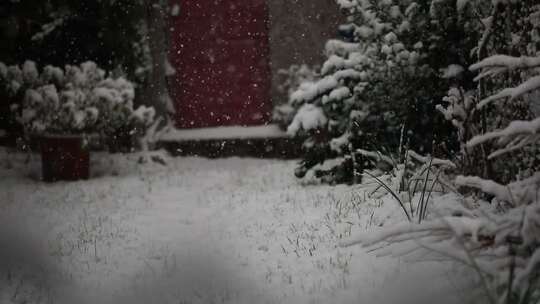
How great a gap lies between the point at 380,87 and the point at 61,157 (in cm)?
407

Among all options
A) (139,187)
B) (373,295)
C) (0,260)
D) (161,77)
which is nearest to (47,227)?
(0,260)

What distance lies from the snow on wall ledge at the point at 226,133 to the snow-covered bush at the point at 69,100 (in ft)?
5.18

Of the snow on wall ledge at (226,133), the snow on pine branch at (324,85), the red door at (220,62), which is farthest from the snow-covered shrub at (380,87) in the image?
the red door at (220,62)

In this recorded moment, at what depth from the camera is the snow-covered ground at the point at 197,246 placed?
317 centimetres

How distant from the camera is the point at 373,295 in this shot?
2.90 meters

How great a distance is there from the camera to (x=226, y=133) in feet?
30.9

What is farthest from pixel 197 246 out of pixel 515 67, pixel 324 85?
pixel 324 85

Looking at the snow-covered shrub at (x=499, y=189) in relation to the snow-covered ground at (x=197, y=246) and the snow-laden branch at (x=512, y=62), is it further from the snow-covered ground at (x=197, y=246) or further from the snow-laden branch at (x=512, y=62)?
the snow-covered ground at (x=197, y=246)

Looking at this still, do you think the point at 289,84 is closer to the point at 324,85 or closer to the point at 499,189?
the point at 324,85

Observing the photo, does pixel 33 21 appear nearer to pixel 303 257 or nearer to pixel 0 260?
pixel 0 260

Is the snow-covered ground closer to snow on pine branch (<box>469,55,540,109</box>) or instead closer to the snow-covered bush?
the snow-covered bush

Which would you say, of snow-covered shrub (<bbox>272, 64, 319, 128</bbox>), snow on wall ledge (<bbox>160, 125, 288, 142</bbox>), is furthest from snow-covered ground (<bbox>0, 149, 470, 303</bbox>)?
snow-covered shrub (<bbox>272, 64, 319, 128</bbox>)

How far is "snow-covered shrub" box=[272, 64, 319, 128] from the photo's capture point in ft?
29.9

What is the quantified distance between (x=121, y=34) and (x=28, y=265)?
18.1 ft
